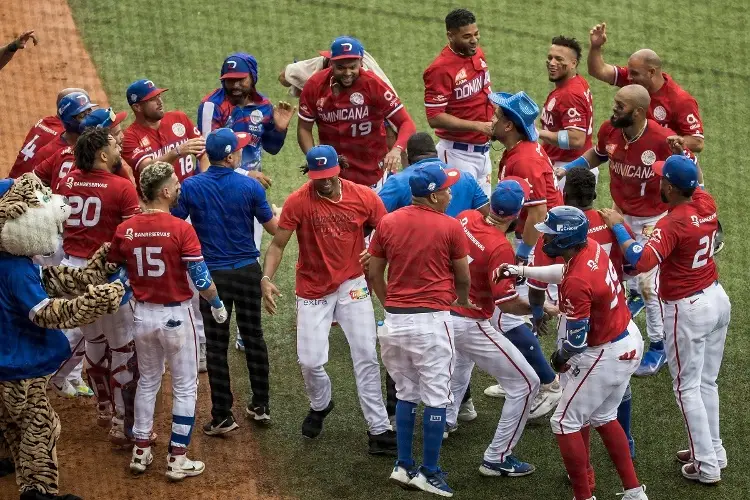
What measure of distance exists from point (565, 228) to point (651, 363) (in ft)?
7.37

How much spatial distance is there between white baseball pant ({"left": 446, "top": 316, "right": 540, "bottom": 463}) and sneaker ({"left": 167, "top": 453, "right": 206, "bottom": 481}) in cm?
158

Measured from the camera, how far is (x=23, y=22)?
40.4 feet

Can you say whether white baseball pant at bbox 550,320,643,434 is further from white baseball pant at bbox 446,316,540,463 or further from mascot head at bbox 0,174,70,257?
mascot head at bbox 0,174,70,257

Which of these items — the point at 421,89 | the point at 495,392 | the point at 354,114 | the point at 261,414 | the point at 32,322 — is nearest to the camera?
A: the point at 32,322

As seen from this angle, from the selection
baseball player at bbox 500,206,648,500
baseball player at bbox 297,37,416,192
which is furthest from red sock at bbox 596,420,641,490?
baseball player at bbox 297,37,416,192

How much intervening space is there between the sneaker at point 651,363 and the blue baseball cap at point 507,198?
6.19 feet

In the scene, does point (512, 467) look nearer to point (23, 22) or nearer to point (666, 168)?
point (666, 168)

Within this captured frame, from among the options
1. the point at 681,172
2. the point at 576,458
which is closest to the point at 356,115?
the point at 681,172

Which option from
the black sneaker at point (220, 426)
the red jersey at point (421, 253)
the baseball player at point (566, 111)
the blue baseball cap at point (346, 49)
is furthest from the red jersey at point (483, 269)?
the baseball player at point (566, 111)

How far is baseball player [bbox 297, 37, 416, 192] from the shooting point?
24.0ft

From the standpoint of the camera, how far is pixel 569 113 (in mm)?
7789

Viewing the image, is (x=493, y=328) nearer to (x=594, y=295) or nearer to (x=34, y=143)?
(x=594, y=295)

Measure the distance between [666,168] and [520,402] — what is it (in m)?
1.45

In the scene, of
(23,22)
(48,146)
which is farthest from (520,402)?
(23,22)
